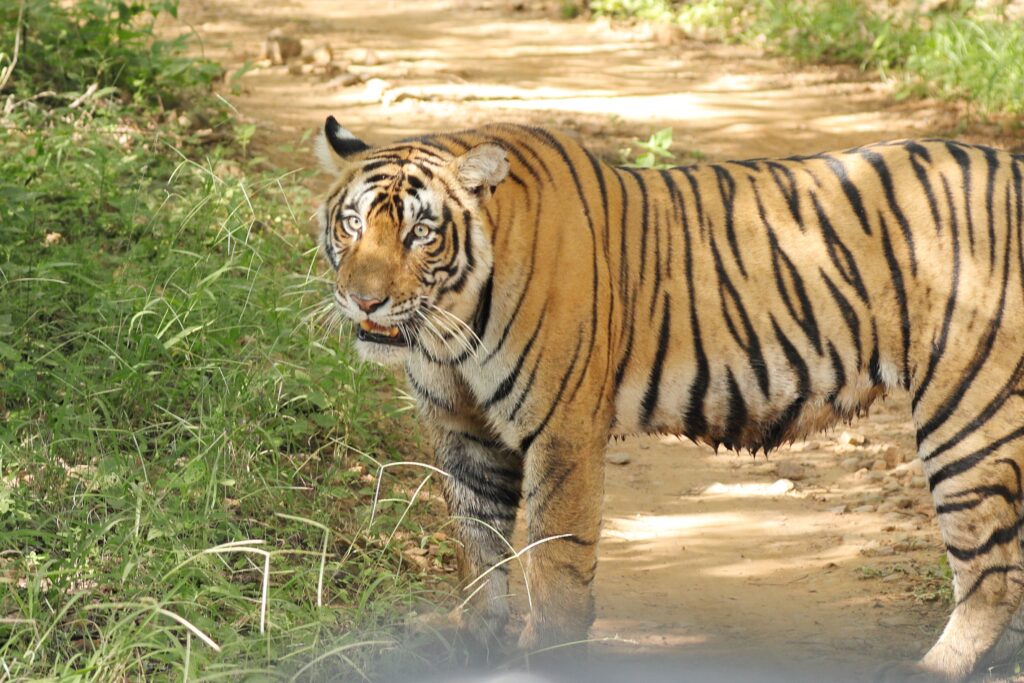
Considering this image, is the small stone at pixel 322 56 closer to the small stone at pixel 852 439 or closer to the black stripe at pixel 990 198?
the small stone at pixel 852 439

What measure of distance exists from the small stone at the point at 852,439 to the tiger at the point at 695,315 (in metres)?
1.83

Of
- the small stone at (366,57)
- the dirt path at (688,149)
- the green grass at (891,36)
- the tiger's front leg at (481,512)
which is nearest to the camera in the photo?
the tiger's front leg at (481,512)

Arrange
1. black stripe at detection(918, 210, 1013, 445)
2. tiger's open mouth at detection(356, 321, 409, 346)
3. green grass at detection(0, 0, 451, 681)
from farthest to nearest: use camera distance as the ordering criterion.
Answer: black stripe at detection(918, 210, 1013, 445)
tiger's open mouth at detection(356, 321, 409, 346)
green grass at detection(0, 0, 451, 681)

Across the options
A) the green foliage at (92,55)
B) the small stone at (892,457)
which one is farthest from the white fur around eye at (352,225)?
the green foliage at (92,55)

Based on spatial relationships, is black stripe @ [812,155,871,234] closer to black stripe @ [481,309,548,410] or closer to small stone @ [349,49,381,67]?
black stripe @ [481,309,548,410]

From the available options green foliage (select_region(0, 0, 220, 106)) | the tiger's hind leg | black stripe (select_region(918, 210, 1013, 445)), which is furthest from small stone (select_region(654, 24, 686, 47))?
the tiger's hind leg

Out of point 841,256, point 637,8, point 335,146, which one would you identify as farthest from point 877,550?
point 637,8

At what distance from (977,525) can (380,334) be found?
5.79ft

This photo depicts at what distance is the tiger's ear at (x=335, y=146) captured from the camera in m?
3.79

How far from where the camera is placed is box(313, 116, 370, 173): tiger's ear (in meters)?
3.79

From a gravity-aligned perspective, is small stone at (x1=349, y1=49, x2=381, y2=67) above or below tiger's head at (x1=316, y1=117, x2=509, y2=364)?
below

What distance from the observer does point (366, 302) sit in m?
3.41

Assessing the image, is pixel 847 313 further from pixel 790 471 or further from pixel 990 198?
pixel 790 471

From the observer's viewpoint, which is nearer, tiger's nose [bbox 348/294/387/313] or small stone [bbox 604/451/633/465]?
tiger's nose [bbox 348/294/387/313]
